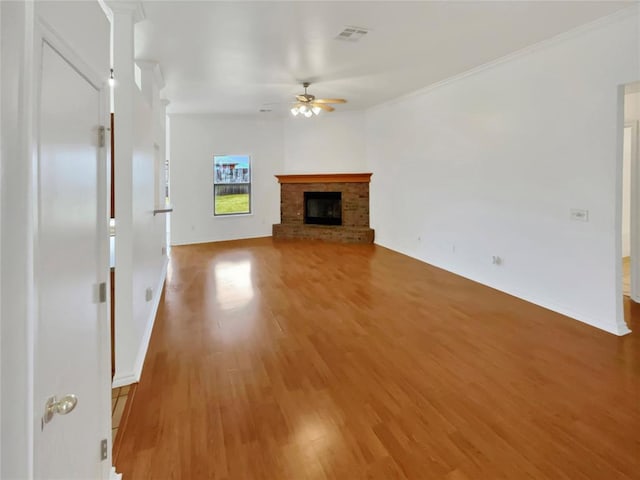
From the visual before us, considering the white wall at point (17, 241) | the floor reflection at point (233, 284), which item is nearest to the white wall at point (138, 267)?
the floor reflection at point (233, 284)

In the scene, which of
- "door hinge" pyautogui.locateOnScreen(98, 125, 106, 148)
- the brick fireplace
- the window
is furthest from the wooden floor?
the window

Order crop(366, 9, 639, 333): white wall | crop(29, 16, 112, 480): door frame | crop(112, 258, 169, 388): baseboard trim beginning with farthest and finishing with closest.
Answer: crop(366, 9, 639, 333): white wall, crop(112, 258, 169, 388): baseboard trim, crop(29, 16, 112, 480): door frame

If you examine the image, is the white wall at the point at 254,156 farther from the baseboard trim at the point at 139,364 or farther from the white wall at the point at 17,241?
the white wall at the point at 17,241

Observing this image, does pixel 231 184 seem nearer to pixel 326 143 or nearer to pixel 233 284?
pixel 326 143

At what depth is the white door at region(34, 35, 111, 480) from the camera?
1.03 metres

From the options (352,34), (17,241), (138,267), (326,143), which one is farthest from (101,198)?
(326,143)

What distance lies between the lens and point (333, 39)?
153 inches

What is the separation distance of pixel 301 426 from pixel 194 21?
354cm

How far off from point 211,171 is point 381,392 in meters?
7.23

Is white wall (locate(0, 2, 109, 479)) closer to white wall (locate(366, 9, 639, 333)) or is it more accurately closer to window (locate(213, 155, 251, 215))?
white wall (locate(366, 9, 639, 333))

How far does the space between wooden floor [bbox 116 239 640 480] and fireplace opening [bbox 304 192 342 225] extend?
4.37 metres

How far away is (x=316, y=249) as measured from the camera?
775 centimetres

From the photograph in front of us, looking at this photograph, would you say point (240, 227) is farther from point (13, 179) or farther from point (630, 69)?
point (13, 179)

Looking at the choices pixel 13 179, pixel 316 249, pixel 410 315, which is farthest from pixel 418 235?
pixel 13 179
